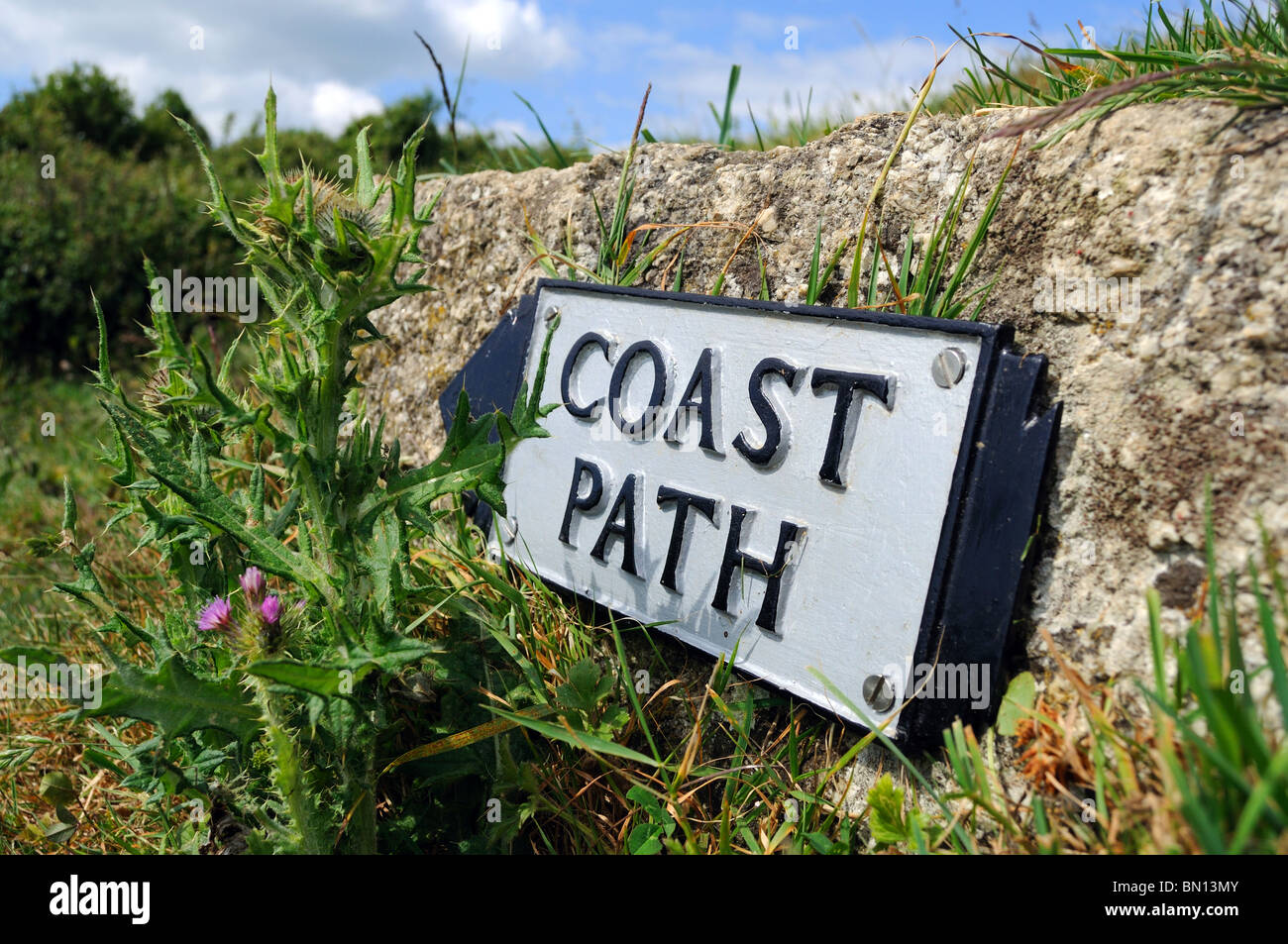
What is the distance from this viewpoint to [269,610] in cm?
160

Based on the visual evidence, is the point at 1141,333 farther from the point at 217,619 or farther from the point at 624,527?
the point at 217,619

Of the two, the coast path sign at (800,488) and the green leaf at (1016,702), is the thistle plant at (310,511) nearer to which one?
the coast path sign at (800,488)

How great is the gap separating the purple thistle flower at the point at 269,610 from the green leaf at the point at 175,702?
132 mm

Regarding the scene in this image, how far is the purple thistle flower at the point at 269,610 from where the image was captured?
1.60 m

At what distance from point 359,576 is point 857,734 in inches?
41.6

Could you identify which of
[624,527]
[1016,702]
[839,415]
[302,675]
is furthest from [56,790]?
[1016,702]

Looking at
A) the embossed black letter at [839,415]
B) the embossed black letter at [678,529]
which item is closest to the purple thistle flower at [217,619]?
the embossed black letter at [678,529]

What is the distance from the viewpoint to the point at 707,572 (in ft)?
6.16

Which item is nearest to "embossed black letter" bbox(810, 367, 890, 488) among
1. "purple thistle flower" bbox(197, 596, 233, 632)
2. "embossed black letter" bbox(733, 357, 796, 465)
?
"embossed black letter" bbox(733, 357, 796, 465)

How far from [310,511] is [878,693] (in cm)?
119
